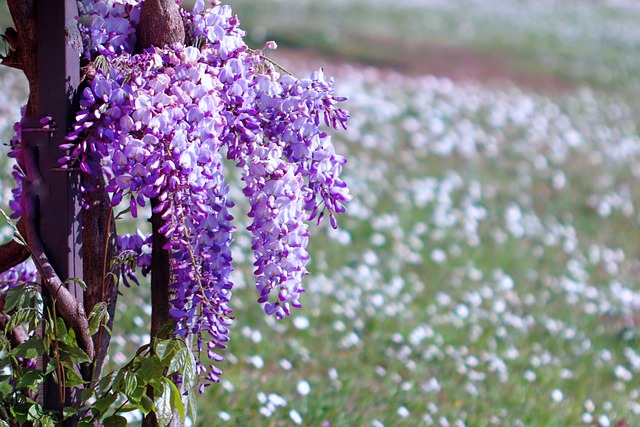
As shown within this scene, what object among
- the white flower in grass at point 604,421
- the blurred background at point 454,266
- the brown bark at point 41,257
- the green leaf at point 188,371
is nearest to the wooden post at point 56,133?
the brown bark at point 41,257

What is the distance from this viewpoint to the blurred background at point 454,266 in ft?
14.0

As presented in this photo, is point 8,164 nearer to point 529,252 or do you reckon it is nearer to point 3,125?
point 3,125

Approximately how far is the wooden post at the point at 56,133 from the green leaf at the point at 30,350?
0.14 metres

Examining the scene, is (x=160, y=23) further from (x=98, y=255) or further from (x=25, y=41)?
(x=98, y=255)

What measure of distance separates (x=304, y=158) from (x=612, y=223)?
671 cm

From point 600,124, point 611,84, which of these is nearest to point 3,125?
point 600,124

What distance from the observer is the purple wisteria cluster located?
2.22 metres

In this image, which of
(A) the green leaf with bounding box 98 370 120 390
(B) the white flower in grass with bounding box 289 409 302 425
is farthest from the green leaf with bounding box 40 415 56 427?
(B) the white flower in grass with bounding box 289 409 302 425

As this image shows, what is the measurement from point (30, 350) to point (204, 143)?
73 cm

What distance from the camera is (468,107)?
1091 cm

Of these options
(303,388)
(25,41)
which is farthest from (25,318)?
(303,388)

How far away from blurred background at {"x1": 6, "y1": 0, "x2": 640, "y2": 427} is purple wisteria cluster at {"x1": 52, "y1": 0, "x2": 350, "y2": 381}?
1.18 meters

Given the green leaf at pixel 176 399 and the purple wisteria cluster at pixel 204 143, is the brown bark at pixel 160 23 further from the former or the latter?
the green leaf at pixel 176 399

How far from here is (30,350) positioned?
235cm
